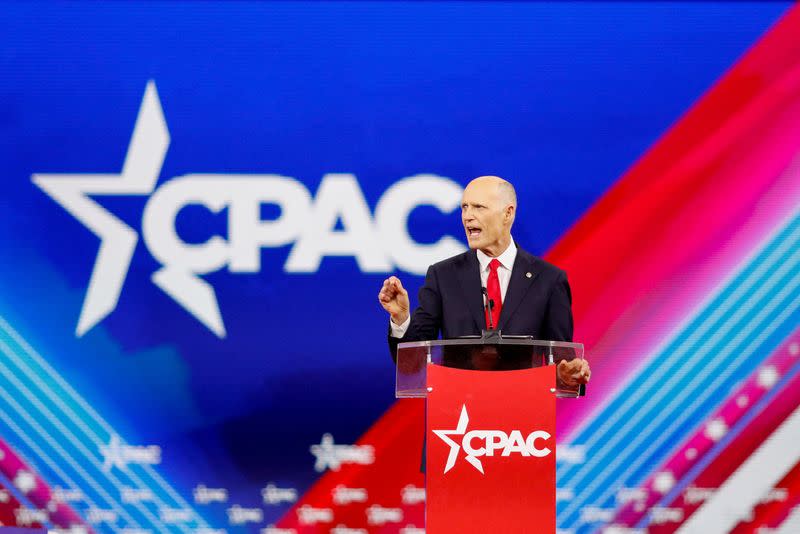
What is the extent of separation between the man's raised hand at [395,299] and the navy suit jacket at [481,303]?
0.11 meters

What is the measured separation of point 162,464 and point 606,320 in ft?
6.39

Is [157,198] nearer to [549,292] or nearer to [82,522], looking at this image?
[82,522]

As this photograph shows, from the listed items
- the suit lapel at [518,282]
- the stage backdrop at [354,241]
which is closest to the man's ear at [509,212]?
the suit lapel at [518,282]

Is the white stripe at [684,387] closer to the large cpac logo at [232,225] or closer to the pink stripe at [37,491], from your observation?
the large cpac logo at [232,225]

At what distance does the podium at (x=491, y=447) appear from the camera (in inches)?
97.1

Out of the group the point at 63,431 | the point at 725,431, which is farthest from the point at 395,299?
the point at 63,431

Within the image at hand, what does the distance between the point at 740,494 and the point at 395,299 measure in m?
2.28

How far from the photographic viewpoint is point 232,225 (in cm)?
454

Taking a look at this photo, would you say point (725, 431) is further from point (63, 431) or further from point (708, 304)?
point (63, 431)

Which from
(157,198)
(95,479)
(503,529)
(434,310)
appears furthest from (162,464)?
(503,529)

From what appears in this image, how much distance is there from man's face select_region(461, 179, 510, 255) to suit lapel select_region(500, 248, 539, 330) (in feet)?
0.35

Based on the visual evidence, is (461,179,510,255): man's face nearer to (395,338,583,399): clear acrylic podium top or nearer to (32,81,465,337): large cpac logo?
(395,338,583,399): clear acrylic podium top

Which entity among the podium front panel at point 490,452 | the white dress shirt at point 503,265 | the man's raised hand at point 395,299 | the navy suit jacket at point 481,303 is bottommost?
the podium front panel at point 490,452

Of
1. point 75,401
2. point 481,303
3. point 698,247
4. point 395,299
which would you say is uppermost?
point 698,247
